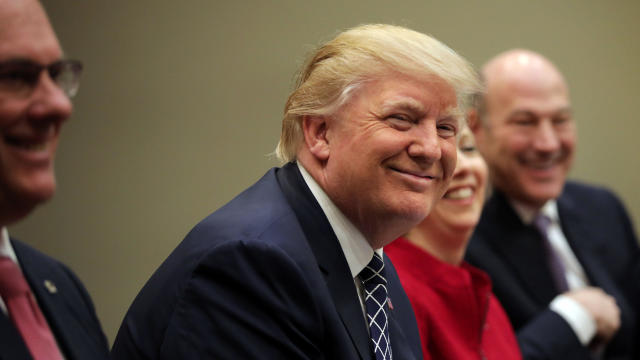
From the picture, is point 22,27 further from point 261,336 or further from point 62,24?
point 62,24

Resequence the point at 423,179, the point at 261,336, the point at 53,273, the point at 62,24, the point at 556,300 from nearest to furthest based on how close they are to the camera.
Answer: the point at 261,336 < the point at 423,179 < the point at 53,273 < the point at 556,300 < the point at 62,24


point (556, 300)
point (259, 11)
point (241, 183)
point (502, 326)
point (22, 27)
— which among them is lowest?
point (556, 300)

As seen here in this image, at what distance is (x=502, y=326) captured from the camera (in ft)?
8.15

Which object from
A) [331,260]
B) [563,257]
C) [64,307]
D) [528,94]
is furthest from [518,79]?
[64,307]

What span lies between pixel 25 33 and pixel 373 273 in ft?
2.73

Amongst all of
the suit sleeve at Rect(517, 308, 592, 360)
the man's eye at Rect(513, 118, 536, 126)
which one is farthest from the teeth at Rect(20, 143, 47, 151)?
the man's eye at Rect(513, 118, 536, 126)

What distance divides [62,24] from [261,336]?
2.06 meters

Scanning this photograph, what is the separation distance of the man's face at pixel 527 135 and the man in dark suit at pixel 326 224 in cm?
159

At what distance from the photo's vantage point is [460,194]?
91.7 inches

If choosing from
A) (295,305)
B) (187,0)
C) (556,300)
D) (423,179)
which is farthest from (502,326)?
(187,0)

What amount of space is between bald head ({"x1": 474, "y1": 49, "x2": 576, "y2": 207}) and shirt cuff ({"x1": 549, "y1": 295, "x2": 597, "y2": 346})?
501mm

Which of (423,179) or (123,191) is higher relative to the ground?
(423,179)

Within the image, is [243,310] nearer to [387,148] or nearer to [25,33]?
[387,148]

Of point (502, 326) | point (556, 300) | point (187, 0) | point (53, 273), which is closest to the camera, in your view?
point (53, 273)
